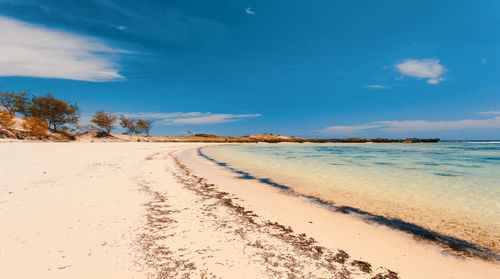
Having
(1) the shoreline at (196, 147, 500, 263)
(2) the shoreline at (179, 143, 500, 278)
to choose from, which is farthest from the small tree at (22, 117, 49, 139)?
(1) the shoreline at (196, 147, 500, 263)

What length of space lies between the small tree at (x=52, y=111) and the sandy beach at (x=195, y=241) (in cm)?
5765

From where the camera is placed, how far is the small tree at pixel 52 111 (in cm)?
4594

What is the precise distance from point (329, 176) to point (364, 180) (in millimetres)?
1565

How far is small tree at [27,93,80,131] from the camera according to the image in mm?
45938

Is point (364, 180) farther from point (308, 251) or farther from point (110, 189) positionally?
point (110, 189)

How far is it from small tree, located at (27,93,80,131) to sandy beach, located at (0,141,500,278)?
57649 mm

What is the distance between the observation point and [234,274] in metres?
2.60

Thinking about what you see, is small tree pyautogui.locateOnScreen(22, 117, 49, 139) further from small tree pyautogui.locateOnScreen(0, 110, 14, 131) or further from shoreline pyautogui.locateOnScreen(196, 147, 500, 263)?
shoreline pyautogui.locateOnScreen(196, 147, 500, 263)

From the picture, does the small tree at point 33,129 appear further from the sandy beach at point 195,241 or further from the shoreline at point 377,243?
the shoreline at point 377,243

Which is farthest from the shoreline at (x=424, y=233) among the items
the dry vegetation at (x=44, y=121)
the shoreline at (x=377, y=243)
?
the dry vegetation at (x=44, y=121)

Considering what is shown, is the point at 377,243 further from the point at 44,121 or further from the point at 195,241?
the point at 44,121

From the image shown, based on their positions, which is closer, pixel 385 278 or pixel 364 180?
pixel 385 278

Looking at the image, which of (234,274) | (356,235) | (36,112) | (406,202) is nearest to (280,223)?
(356,235)

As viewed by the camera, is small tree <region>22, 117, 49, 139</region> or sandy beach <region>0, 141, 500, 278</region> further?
small tree <region>22, 117, 49, 139</region>
